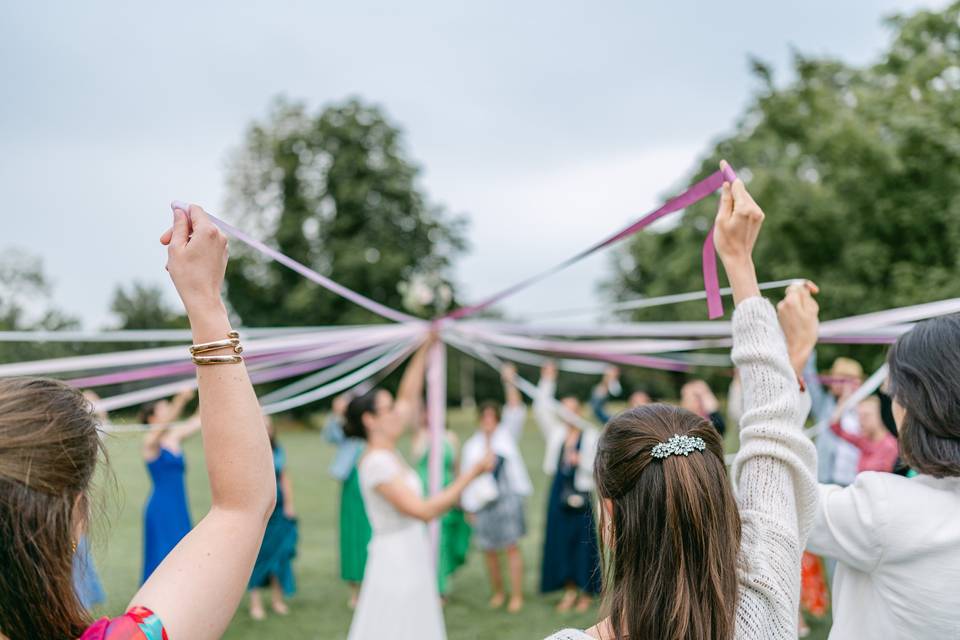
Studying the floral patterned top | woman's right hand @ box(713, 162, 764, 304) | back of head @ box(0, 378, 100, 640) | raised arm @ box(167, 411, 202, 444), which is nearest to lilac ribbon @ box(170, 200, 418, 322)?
back of head @ box(0, 378, 100, 640)

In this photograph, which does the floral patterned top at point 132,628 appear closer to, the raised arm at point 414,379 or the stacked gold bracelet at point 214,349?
the stacked gold bracelet at point 214,349

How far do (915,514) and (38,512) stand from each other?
1803 mm

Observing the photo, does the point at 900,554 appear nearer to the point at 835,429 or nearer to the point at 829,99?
the point at 835,429

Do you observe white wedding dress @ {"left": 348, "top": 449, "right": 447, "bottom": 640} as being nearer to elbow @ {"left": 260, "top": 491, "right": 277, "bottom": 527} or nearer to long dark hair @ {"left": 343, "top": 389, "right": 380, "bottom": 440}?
long dark hair @ {"left": 343, "top": 389, "right": 380, "bottom": 440}

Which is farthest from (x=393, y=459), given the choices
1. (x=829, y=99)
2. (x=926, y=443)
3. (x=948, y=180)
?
(x=829, y=99)

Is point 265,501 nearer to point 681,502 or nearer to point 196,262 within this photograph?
point 196,262

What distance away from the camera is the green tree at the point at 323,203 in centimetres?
3216

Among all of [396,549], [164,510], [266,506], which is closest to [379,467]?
[396,549]

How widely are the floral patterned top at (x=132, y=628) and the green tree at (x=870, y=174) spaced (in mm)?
13505

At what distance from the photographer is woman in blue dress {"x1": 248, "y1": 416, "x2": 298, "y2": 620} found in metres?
7.42

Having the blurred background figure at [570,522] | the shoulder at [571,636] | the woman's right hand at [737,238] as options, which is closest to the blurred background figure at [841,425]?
the blurred background figure at [570,522]

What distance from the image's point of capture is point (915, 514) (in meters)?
1.85

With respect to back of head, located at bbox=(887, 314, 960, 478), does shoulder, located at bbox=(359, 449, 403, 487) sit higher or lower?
lower

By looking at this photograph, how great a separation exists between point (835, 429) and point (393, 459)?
3.76 metres
